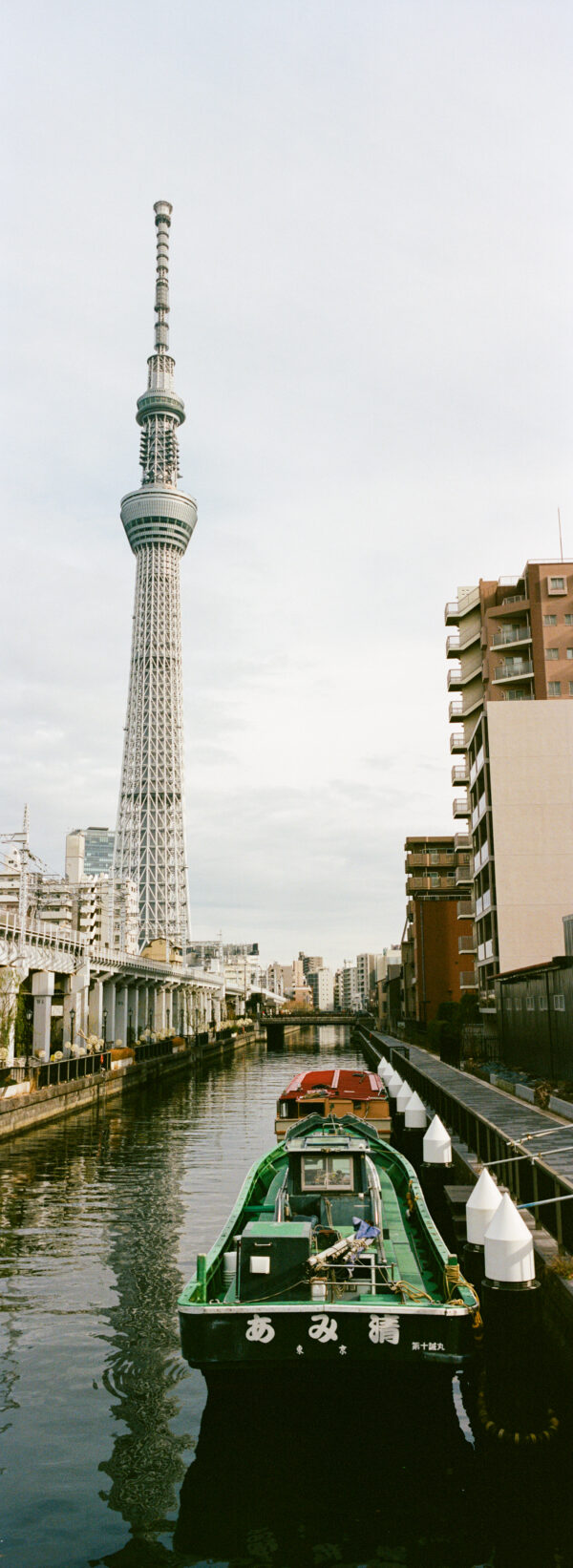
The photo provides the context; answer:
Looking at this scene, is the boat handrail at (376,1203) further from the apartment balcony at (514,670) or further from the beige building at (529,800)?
the apartment balcony at (514,670)

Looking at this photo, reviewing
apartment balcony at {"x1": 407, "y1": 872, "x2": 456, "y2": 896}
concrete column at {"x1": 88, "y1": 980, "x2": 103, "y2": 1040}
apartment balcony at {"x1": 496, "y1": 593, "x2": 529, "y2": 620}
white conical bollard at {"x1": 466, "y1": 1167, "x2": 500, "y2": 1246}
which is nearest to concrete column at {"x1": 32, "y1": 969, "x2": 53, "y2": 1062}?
concrete column at {"x1": 88, "y1": 980, "x2": 103, "y2": 1040}

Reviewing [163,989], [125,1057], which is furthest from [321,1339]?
[163,989]

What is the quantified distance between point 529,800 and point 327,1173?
4514cm

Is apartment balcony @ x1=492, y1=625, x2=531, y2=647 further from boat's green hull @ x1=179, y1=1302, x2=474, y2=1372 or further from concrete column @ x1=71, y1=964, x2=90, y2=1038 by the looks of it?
boat's green hull @ x1=179, y1=1302, x2=474, y2=1372

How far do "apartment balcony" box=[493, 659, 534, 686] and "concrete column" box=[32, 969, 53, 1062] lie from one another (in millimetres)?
35777

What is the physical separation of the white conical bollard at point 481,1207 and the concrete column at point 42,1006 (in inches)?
2001

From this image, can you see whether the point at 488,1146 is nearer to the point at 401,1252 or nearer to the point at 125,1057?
the point at 401,1252

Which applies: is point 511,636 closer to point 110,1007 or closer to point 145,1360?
point 110,1007

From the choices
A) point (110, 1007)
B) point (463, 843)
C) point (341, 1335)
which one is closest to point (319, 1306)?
point (341, 1335)

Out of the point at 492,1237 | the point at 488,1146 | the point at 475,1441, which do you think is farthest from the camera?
the point at 488,1146

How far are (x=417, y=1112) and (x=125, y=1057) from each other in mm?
43512

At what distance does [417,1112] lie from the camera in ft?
93.6

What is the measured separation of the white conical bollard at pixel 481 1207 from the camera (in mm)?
13703

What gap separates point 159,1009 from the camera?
4899 inches
